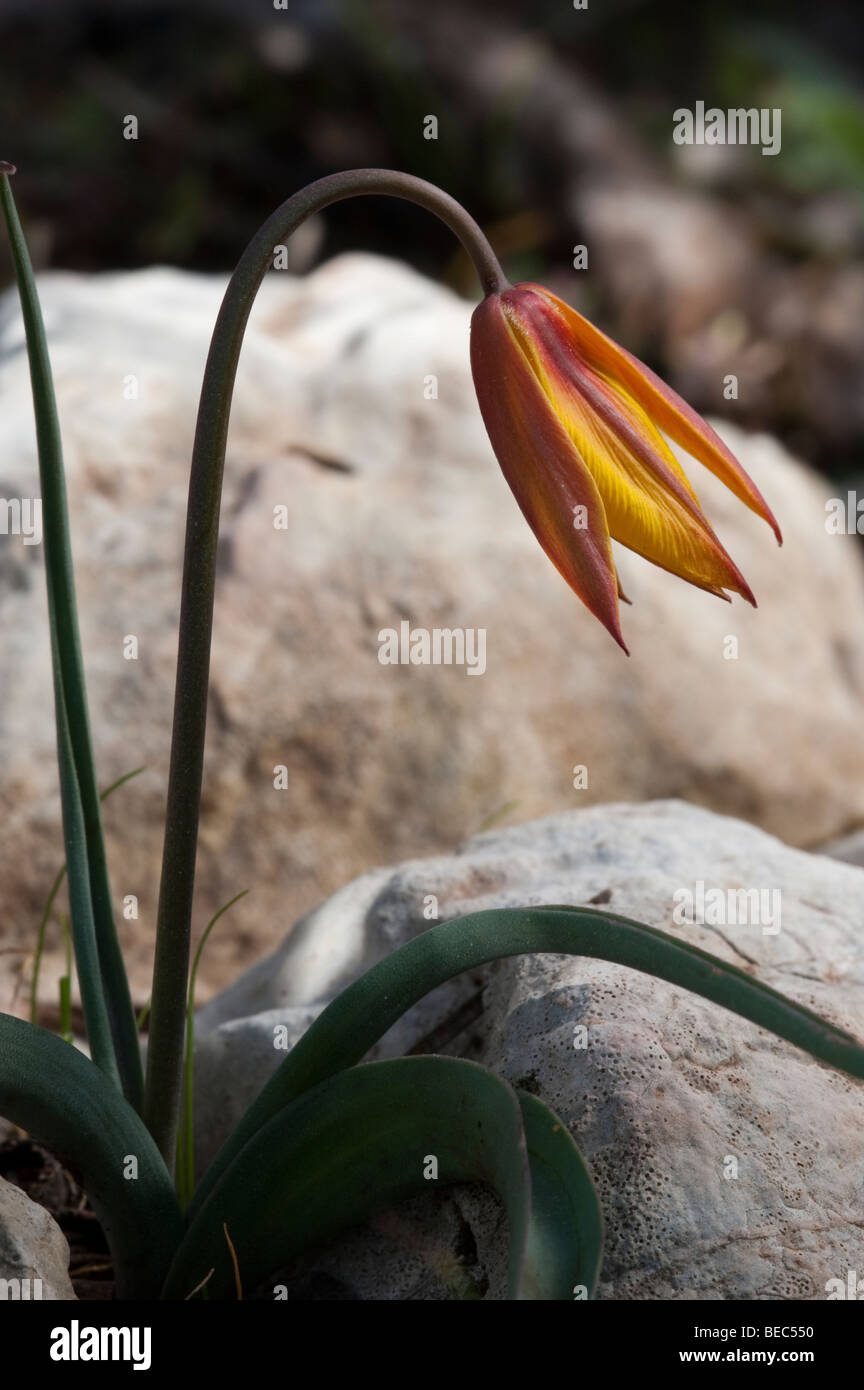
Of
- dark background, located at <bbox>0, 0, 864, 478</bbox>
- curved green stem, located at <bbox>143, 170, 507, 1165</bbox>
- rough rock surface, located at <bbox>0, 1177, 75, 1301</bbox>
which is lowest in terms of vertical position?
rough rock surface, located at <bbox>0, 1177, 75, 1301</bbox>

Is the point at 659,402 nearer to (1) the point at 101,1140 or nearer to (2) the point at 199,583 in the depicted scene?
(2) the point at 199,583

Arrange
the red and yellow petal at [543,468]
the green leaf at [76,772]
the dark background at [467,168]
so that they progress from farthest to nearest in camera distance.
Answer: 1. the dark background at [467,168]
2. the green leaf at [76,772]
3. the red and yellow petal at [543,468]

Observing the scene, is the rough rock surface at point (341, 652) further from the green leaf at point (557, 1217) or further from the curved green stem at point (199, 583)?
the green leaf at point (557, 1217)

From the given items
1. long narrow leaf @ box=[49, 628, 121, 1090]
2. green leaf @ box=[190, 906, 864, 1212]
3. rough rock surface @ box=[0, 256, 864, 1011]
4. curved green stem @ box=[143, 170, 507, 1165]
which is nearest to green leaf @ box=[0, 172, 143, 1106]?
long narrow leaf @ box=[49, 628, 121, 1090]

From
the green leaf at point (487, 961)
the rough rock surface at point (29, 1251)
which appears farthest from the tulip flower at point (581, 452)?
the rough rock surface at point (29, 1251)

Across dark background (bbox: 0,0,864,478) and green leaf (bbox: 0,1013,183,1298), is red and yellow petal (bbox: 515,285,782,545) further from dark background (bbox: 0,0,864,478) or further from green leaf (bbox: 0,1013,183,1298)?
dark background (bbox: 0,0,864,478)

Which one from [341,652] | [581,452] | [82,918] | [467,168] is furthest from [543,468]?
[467,168]
